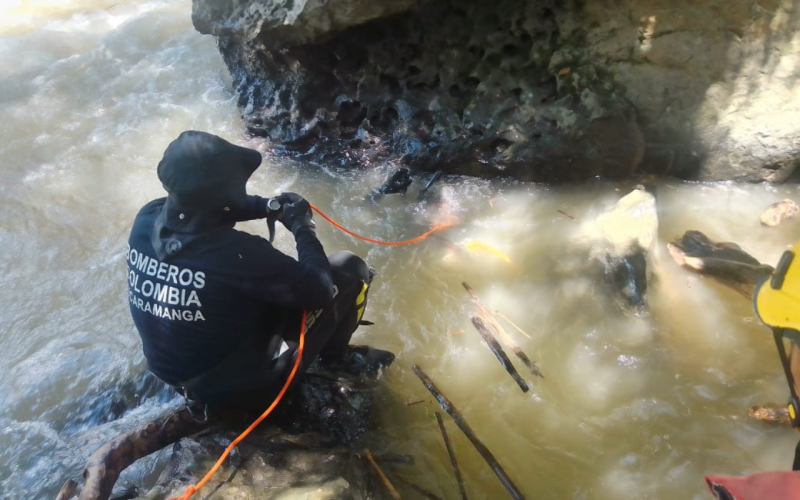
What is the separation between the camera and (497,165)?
4.88 meters

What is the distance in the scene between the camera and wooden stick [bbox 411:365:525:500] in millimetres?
2742

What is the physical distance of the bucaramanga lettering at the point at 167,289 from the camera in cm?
242

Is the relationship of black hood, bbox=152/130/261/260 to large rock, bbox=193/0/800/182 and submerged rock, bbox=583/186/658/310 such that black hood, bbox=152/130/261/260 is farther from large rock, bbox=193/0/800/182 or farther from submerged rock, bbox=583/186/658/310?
large rock, bbox=193/0/800/182

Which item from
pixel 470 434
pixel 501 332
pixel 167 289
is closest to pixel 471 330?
pixel 501 332

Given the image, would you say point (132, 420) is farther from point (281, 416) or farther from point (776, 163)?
point (776, 163)

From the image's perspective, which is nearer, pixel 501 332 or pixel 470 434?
pixel 470 434

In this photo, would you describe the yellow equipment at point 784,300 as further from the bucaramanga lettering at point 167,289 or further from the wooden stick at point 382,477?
the bucaramanga lettering at point 167,289

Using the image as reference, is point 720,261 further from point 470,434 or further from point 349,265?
point 349,265

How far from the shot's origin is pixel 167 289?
2453 mm

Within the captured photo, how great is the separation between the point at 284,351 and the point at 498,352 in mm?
1320

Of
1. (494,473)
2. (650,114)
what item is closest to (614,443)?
(494,473)

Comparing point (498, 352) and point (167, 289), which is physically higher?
point (167, 289)

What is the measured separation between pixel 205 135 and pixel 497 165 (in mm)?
2993

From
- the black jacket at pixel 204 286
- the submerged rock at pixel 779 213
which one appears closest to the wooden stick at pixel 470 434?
the black jacket at pixel 204 286
